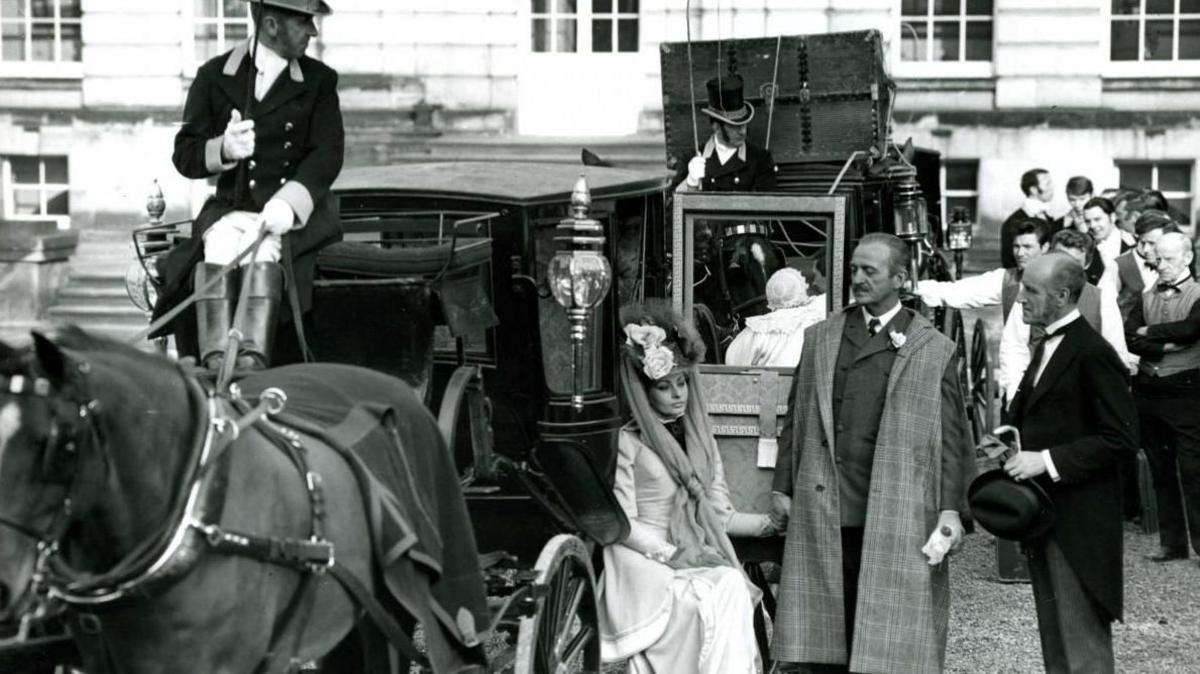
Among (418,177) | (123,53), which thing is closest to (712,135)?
(418,177)

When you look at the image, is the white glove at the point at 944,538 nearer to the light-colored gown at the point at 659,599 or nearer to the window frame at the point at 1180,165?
the light-colored gown at the point at 659,599

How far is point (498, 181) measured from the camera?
7.88 metres

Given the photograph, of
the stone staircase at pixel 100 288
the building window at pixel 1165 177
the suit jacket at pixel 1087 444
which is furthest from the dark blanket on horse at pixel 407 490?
the building window at pixel 1165 177

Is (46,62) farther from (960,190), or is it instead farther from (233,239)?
(233,239)

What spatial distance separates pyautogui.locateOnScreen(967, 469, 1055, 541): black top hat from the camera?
24.4ft

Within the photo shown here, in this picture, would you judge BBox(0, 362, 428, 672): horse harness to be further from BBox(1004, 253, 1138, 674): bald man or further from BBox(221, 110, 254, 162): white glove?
Result: BBox(1004, 253, 1138, 674): bald man

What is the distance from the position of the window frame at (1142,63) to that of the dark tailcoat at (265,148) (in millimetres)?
16584

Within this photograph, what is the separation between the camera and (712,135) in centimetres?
1323

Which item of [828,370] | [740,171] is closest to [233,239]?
[828,370]

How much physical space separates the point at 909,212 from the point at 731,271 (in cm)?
145

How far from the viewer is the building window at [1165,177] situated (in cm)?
2205

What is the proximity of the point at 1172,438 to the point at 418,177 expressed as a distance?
237 inches

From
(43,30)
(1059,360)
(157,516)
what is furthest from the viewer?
(43,30)

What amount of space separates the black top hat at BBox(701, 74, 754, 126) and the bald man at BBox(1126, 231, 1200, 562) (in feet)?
8.96
